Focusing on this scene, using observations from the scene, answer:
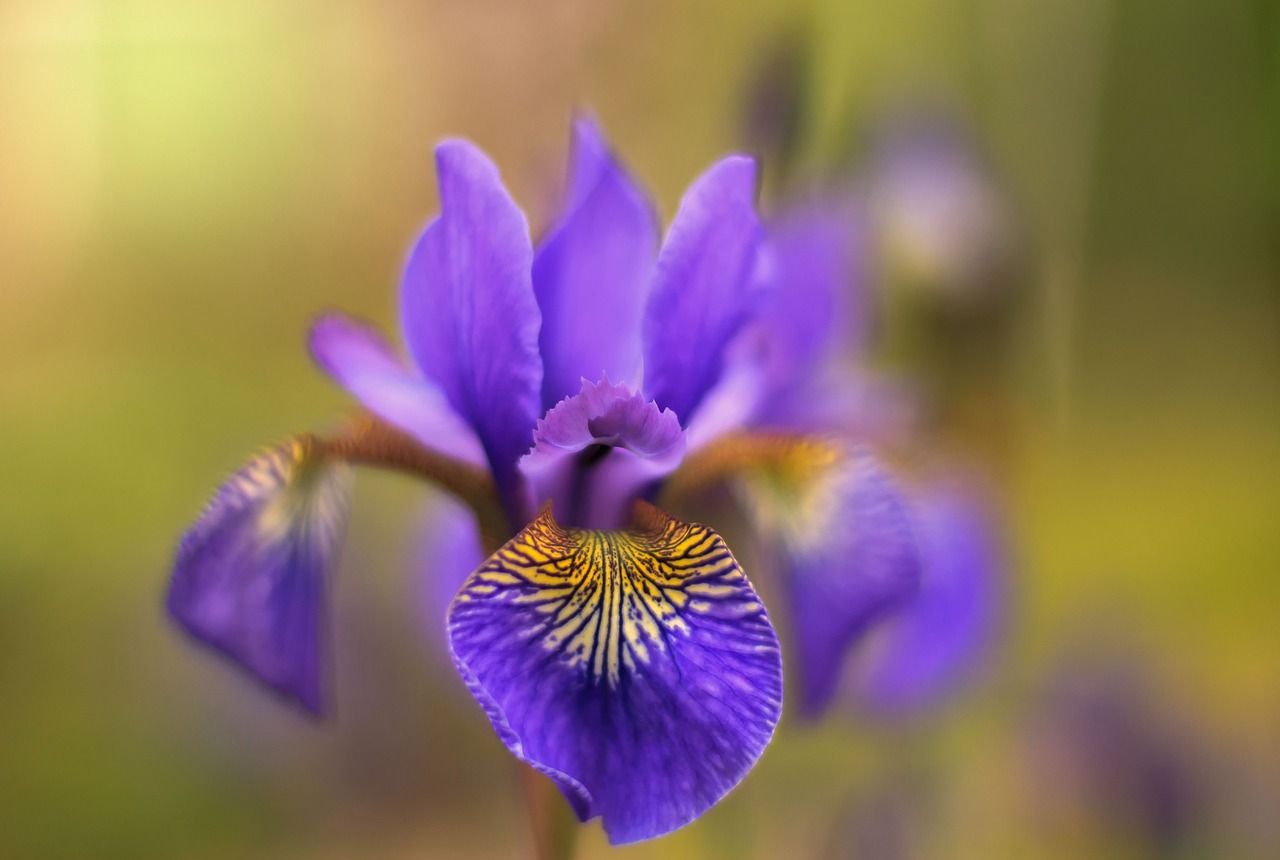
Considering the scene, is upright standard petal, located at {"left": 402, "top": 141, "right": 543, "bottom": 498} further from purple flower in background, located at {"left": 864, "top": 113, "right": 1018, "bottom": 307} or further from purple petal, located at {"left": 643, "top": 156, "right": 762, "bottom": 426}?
purple flower in background, located at {"left": 864, "top": 113, "right": 1018, "bottom": 307}

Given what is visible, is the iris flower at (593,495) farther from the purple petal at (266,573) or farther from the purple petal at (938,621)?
the purple petal at (938,621)

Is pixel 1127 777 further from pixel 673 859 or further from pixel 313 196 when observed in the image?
pixel 313 196

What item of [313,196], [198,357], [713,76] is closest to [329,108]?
[313,196]

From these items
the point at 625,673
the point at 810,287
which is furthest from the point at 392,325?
the point at 625,673

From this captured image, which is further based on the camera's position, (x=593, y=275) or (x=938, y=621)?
(x=938, y=621)

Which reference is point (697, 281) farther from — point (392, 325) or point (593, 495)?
point (392, 325)
